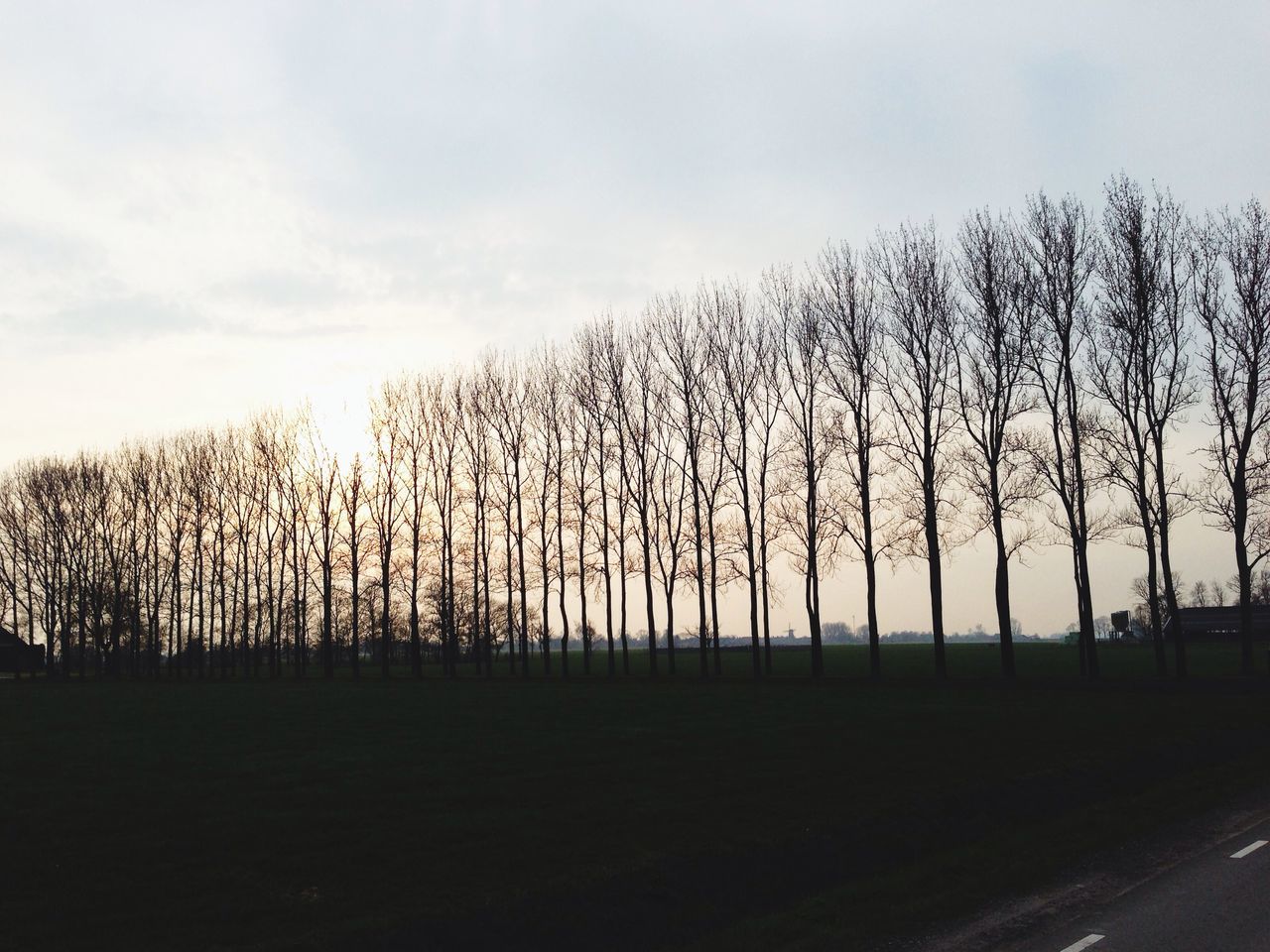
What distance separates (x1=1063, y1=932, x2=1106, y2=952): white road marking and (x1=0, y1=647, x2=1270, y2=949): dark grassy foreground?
5.83 feet

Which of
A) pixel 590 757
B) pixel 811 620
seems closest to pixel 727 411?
pixel 811 620

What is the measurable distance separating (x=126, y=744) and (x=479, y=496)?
4634 cm

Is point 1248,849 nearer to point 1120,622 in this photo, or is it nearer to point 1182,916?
point 1182,916

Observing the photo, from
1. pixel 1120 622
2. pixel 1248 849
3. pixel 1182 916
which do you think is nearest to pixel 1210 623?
pixel 1120 622

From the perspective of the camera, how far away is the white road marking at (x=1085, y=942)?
995 cm

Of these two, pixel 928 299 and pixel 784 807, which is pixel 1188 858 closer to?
pixel 784 807

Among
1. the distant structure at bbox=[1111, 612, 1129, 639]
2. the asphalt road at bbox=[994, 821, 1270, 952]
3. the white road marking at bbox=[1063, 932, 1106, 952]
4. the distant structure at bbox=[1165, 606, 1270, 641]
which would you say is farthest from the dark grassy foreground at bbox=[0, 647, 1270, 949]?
the distant structure at bbox=[1111, 612, 1129, 639]

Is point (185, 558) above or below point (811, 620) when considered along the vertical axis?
above

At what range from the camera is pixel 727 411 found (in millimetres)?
60594

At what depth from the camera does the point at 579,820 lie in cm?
1555

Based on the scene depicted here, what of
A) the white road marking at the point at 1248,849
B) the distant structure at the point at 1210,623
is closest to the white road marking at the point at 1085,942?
the white road marking at the point at 1248,849

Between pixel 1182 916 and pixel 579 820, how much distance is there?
341 inches

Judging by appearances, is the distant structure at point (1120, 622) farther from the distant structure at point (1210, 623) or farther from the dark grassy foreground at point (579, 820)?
the dark grassy foreground at point (579, 820)

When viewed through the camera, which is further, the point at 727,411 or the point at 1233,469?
the point at 727,411
